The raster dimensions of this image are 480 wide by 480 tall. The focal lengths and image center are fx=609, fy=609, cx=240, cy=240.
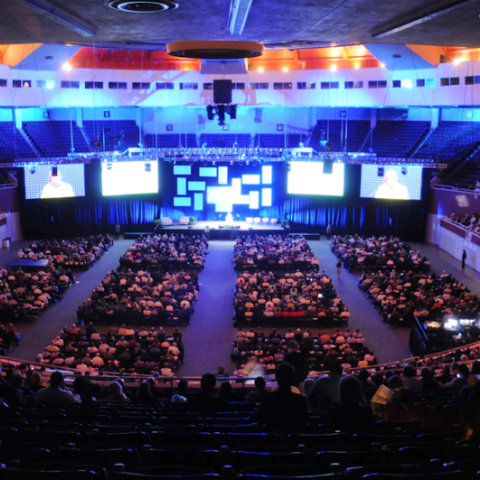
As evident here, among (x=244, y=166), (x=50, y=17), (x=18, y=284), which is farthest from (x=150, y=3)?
(x=244, y=166)

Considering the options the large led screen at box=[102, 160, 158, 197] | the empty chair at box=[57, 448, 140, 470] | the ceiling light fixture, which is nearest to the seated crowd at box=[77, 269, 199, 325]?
the large led screen at box=[102, 160, 158, 197]

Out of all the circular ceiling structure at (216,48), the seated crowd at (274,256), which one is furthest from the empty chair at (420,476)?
the seated crowd at (274,256)

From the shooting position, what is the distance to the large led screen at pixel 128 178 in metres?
31.2

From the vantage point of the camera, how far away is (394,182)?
29828mm

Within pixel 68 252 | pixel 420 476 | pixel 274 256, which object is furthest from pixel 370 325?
pixel 420 476

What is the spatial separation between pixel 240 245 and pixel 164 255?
12.0 ft

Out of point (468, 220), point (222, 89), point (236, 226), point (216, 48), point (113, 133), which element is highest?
point (222, 89)

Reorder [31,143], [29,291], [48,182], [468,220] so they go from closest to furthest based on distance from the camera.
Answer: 1. [29,291]
2. [468,220]
3. [48,182]
4. [31,143]

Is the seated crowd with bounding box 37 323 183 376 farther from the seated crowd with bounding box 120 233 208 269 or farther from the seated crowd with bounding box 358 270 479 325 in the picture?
the seated crowd with bounding box 120 233 208 269

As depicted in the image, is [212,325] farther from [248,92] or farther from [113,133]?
[113,133]

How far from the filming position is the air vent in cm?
639

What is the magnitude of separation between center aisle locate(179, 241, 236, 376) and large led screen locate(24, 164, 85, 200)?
8.64 metres

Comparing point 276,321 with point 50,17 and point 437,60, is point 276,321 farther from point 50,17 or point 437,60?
point 437,60

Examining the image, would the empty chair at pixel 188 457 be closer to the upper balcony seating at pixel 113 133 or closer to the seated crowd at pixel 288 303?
the seated crowd at pixel 288 303
